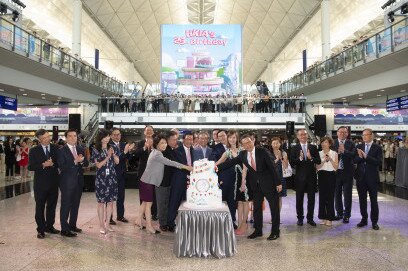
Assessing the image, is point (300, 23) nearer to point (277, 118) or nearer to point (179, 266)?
point (277, 118)

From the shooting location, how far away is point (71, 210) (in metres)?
7.06

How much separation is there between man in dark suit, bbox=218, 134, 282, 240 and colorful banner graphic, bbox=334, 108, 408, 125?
25.2 meters

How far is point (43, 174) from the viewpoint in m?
6.73

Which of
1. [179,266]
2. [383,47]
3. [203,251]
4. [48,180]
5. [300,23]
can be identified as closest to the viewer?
[179,266]

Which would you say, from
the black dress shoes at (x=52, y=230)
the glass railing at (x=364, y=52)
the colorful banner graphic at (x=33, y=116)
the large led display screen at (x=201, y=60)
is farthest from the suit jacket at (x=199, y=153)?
the colorful banner graphic at (x=33, y=116)

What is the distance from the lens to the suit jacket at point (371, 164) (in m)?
7.45

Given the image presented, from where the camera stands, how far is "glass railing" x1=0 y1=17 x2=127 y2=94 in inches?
600

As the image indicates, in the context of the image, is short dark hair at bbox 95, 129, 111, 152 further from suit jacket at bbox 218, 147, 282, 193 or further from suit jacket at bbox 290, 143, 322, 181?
suit jacket at bbox 290, 143, 322, 181

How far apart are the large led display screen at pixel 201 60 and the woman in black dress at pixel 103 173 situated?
78.9ft

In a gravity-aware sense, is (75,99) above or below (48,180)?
above

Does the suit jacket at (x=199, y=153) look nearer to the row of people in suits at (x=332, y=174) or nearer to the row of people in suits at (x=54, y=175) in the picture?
the row of people in suits at (x=332, y=174)

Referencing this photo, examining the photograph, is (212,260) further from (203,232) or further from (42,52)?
(42,52)

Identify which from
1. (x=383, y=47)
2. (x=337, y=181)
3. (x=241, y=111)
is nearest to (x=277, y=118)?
(x=241, y=111)

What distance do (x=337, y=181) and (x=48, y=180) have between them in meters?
5.72
